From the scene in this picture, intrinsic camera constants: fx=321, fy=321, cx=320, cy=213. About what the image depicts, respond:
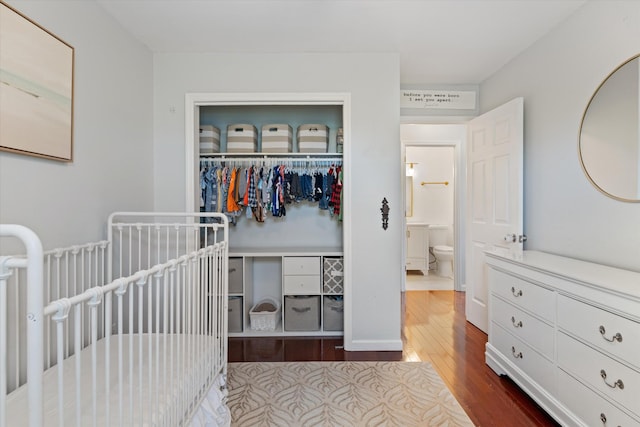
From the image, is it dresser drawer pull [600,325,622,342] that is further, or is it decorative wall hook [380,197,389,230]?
decorative wall hook [380,197,389,230]

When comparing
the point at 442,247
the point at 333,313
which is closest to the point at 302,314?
the point at 333,313

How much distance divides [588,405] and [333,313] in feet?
5.93

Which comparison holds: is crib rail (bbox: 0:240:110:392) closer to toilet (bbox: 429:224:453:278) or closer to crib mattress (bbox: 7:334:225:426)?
crib mattress (bbox: 7:334:225:426)

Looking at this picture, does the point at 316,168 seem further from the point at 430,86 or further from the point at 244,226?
the point at 430,86

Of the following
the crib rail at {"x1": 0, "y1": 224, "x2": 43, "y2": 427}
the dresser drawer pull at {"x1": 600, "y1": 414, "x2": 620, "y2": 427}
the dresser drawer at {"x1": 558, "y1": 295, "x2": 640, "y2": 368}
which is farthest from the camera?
the dresser drawer pull at {"x1": 600, "y1": 414, "x2": 620, "y2": 427}

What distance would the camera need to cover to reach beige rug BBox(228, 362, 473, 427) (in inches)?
69.6

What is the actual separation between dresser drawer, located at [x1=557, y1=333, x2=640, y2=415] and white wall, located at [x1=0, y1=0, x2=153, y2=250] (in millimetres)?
2627

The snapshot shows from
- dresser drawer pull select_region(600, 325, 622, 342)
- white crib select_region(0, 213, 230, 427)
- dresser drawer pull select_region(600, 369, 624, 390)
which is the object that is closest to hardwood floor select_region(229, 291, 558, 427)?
dresser drawer pull select_region(600, 369, 624, 390)

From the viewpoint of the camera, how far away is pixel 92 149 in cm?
190

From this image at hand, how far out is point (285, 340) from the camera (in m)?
2.83

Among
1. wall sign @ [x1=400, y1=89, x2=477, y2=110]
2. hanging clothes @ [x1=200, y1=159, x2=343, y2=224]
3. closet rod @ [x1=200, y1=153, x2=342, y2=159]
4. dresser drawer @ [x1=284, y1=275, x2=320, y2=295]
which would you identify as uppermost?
wall sign @ [x1=400, y1=89, x2=477, y2=110]

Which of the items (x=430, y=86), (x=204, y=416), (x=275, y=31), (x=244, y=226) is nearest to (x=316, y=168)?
(x=244, y=226)

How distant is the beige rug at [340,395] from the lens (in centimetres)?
177

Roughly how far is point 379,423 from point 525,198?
1976mm
